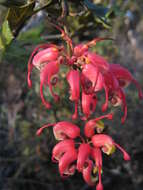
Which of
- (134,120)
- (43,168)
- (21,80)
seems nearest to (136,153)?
(134,120)

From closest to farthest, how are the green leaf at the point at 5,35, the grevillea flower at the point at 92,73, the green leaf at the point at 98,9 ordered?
the grevillea flower at the point at 92,73 < the green leaf at the point at 5,35 < the green leaf at the point at 98,9

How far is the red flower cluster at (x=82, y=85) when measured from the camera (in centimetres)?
62

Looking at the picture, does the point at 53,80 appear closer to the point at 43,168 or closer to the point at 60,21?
the point at 60,21

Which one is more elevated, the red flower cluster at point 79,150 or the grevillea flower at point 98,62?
the grevillea flower at point 98,62

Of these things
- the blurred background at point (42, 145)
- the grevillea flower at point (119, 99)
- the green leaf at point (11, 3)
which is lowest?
the blurred background at point (42, 145)

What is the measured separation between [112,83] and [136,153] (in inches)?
86.0

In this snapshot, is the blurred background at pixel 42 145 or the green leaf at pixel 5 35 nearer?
the green leaf at pixel 5 35

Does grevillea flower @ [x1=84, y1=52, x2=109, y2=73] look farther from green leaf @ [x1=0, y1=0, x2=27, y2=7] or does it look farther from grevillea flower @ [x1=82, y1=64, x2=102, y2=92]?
green leaf @ [x1=0, y1=0, x2=27, y2=7]

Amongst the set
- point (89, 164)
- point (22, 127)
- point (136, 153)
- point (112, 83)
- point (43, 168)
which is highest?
point (112, 83)

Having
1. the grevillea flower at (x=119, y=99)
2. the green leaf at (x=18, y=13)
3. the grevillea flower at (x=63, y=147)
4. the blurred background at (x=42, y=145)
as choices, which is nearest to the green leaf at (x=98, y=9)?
the green leaf at (x=18, y=13)

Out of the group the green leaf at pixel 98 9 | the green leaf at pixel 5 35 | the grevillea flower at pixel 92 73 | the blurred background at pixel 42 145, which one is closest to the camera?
the grevillea flower at pixel 92 73

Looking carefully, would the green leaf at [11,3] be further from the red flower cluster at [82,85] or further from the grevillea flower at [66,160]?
the grevillea flower at [66,160]

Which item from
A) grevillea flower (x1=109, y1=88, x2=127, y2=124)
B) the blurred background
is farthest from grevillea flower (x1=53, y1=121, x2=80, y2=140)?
the blurred background

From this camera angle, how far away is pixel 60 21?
75 cm
